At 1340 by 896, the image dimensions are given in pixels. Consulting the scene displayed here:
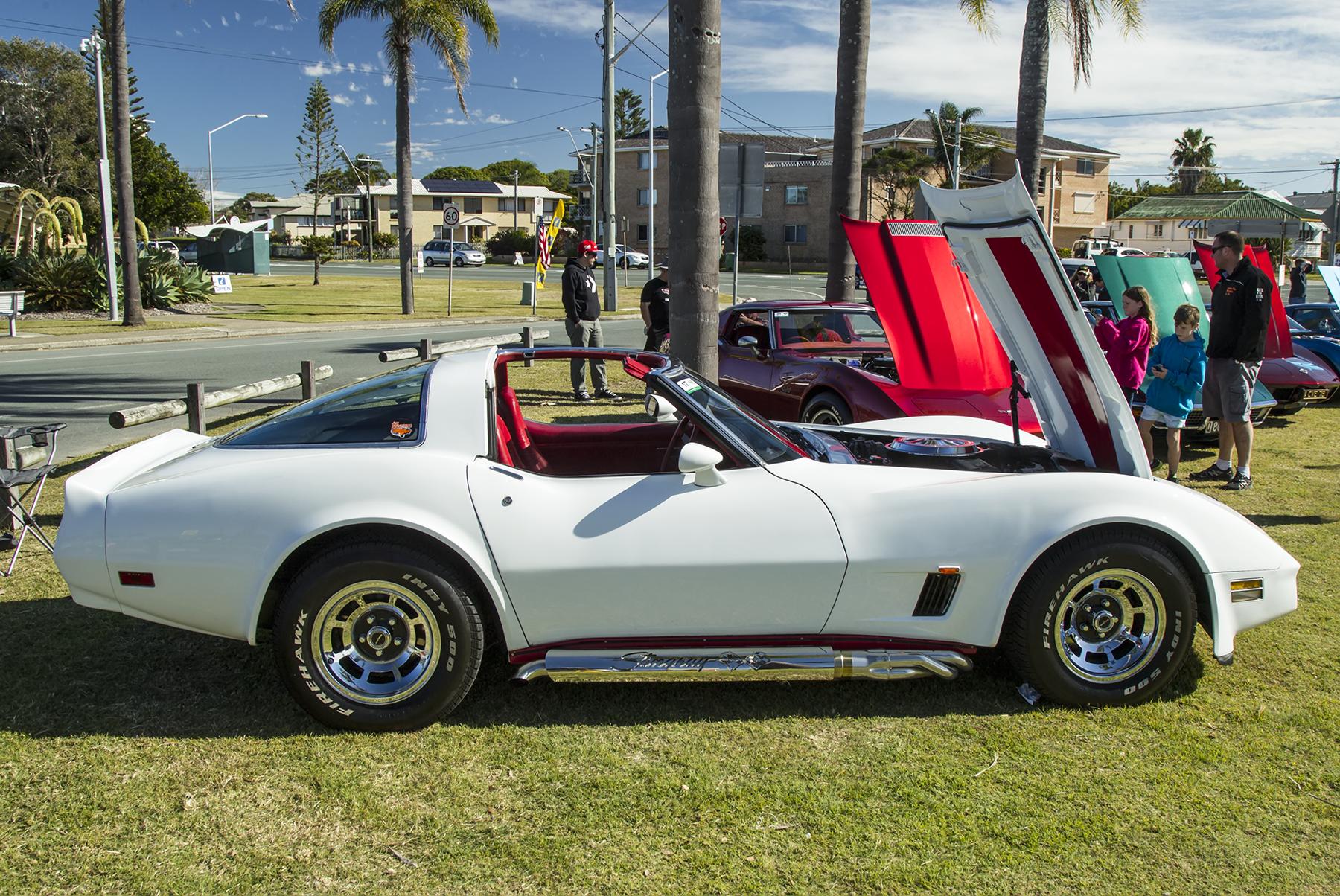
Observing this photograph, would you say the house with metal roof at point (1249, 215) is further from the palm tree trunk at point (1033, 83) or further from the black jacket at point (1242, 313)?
the black jacket at point (1242, 313)

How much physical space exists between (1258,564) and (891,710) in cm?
148

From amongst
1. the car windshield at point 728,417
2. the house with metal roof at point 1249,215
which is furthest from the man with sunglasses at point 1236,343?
the house with metal roof at point 1249,215

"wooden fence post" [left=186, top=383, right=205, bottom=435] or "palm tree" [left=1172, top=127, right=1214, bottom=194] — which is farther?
"palm tree" [left=1172, top=127, right=1214, bottom=194]

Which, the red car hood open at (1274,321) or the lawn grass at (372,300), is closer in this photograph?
the red car hood open at (1274,321)

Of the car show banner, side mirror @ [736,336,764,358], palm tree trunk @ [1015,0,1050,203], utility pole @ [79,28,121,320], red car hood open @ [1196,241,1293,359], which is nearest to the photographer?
side mirror @ [736,336,764,358]

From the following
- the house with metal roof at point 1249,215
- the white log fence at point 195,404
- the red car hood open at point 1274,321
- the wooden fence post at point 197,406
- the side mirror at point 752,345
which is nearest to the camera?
the white log fence at point 195,404

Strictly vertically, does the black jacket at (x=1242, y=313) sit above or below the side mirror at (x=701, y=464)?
above

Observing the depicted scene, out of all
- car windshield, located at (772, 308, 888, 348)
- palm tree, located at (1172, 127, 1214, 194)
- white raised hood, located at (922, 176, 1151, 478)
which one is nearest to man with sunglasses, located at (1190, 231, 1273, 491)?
car windshield, located at (772, 308, 888, 348)

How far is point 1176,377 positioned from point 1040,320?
408 cm

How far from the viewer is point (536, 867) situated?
9.38 feet

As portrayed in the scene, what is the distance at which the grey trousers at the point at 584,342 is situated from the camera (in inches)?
463

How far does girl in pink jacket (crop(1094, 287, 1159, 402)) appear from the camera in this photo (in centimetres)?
827

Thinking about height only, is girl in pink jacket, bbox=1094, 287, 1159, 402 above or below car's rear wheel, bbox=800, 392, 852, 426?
above

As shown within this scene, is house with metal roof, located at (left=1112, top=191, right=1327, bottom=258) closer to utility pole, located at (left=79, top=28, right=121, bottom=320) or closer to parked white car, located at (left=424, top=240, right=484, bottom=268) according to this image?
utility pole, located at (left=79, top=28, right=121, bottom=320)
